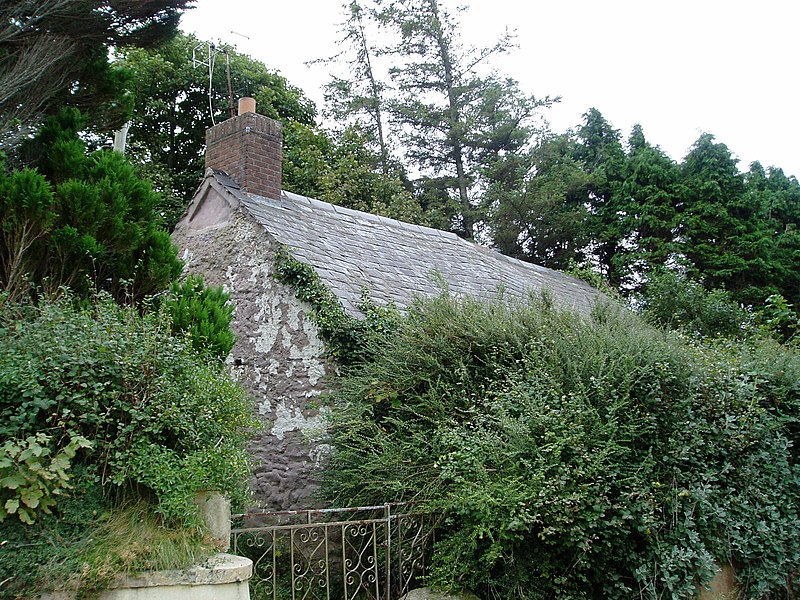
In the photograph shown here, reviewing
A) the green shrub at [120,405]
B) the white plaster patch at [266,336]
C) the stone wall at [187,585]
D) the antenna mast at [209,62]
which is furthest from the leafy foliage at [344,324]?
the antenna mast at [209,62]

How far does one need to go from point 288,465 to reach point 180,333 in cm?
304

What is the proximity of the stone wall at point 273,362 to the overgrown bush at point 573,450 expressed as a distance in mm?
725

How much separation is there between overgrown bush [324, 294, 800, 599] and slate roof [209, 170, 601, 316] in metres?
1.59

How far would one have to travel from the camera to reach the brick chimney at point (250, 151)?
10891 mm

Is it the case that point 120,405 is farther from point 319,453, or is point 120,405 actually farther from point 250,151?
point 250,151

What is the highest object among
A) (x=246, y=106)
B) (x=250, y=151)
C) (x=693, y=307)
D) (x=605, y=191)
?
(x=605, y=191)

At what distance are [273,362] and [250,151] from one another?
4004mm

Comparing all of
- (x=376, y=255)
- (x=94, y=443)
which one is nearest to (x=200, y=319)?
(x=94, y=443)

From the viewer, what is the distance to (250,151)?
10953 millimetres

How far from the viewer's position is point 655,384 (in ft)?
21.2

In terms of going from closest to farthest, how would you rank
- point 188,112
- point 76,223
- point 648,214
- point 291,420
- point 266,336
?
point 76,223, point 291,420, point 266,336, point 648,214, point 188,112

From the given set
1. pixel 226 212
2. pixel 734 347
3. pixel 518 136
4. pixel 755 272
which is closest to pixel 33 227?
pixel 226 212

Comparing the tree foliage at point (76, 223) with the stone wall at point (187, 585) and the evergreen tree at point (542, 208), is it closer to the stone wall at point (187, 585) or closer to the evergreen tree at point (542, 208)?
the stone wall at point (187, 585)

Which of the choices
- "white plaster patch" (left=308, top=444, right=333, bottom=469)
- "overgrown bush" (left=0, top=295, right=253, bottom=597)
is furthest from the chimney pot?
"overgrown bush" (left=0, top=295, right=253, bottom=597)
